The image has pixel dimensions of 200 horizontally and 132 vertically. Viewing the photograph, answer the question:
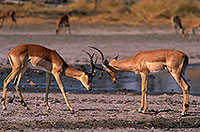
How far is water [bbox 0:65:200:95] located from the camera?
11467 millimetres

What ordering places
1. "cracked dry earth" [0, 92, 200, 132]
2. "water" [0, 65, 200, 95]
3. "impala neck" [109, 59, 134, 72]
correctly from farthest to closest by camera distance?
"water" [0, 65, 200, 95]
"impala neck" [109, 59, 134, 72]
"cracked dry earth" [0, 92, 200, 132]

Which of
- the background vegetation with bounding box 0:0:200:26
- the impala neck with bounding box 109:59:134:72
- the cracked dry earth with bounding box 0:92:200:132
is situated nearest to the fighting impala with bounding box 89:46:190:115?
the impala neck with bounding box 109:59:134:72

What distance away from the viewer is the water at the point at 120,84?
37.6 feet

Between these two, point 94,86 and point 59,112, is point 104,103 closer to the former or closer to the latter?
point 59,112

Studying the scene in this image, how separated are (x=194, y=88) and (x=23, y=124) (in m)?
5.78

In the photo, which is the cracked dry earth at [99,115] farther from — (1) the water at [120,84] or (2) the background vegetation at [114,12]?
(2) the background vegetation at [114,12]

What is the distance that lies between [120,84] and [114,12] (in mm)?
21921

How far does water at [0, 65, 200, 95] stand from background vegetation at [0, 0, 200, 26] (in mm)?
14503

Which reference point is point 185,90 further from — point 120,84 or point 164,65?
point 120,84

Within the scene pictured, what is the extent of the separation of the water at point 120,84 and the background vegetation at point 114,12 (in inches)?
571

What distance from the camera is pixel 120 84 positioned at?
1248cm

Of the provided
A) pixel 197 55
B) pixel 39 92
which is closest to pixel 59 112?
pixel 39 92

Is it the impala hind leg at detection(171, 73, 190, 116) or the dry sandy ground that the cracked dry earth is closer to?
the dry sandy ground

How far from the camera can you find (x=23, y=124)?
24.8 ft
